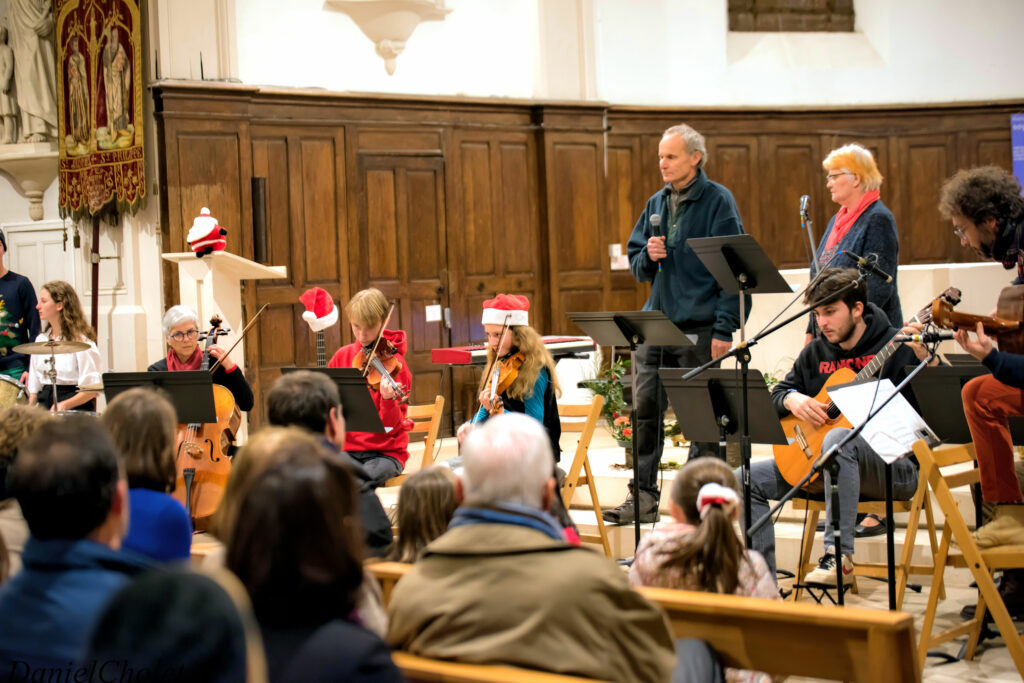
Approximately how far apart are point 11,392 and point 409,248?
4.15 meters

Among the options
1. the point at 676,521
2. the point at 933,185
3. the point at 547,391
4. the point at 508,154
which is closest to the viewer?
the point at 676,521

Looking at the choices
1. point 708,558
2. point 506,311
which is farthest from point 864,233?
point 708,558

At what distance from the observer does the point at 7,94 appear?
30.3 feet

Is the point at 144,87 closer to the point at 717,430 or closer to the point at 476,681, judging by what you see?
the point at 717,430

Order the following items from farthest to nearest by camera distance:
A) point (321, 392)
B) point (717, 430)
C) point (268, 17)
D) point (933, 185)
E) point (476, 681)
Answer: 1. point (933, 185)
2. point (268, 17)
3. point (717, 430)
4. point (321, 392)
5. point (476, 681)

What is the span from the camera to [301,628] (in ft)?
5.41

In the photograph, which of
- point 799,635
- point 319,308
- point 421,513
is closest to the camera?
point 799,635

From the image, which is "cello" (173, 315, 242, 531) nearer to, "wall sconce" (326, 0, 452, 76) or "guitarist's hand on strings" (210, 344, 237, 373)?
"guitarist's hand on strings" (210, 344, 237, 373)

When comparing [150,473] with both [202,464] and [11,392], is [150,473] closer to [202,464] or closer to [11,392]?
[202,464]

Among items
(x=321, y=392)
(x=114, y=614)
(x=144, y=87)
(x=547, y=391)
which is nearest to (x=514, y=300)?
(x=547, y=391)

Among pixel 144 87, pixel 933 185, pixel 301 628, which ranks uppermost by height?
pixel 144 87

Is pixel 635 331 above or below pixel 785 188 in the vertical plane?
Result: below

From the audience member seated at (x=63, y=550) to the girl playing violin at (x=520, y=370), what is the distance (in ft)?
10.1

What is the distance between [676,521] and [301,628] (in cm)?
150
